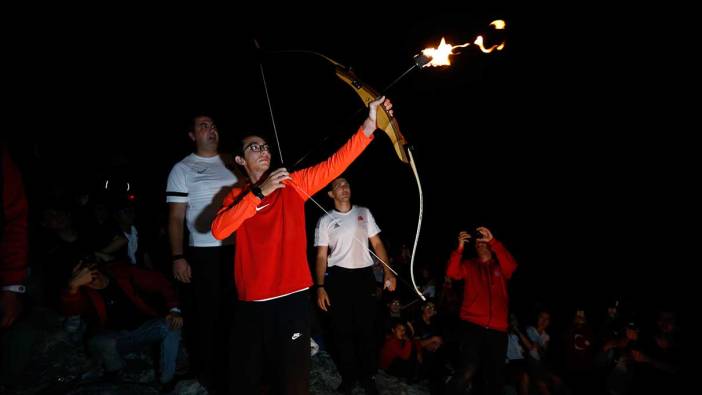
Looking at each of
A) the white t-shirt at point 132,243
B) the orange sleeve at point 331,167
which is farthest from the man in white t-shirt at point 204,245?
the white t-shirt at point 132,243

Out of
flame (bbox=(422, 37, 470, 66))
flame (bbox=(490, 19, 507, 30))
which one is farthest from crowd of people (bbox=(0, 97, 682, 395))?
flame (bbox=(490, 19, 507, 30))

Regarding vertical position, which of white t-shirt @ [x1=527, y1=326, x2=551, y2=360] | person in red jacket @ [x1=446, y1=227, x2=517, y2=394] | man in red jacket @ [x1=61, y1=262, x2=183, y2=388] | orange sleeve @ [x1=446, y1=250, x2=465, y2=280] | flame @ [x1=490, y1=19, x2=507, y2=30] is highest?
flame @ [x1=490, y1=19, x2=507, y2=30]

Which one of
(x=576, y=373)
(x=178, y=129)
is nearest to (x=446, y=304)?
(x=576, y=373)

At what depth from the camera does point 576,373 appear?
5.85 metres

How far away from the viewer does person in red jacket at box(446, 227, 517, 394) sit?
4250 millimetres

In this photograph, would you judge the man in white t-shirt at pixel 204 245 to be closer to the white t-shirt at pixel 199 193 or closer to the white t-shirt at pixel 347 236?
the white t-shirt at pixel 199 193

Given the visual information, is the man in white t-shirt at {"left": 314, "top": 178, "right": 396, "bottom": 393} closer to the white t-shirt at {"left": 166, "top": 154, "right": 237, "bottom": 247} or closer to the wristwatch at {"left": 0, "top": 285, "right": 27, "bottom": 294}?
the white t-shirt at {"left": 166, "top": 154, "right": 237, "bottom": 247}

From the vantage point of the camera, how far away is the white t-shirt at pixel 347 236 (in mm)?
3748

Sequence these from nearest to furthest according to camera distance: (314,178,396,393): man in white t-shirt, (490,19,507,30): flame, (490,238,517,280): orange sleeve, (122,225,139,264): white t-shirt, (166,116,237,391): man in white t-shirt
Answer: (166,116,237,391): man in white t-shirt → (490,19,507,30): flame → (314,178,396,393): man in white t-shirt → (490,238,517,280): orange sleeve → (122,225,139,264): white t-shirt

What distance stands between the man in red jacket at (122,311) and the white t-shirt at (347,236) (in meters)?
1.79

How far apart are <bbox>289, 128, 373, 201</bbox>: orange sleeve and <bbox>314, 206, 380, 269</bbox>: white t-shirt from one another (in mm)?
1319

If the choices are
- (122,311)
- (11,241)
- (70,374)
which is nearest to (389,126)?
(11,241)

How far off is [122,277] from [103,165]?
8669mm

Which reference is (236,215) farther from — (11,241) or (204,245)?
(11,241)
